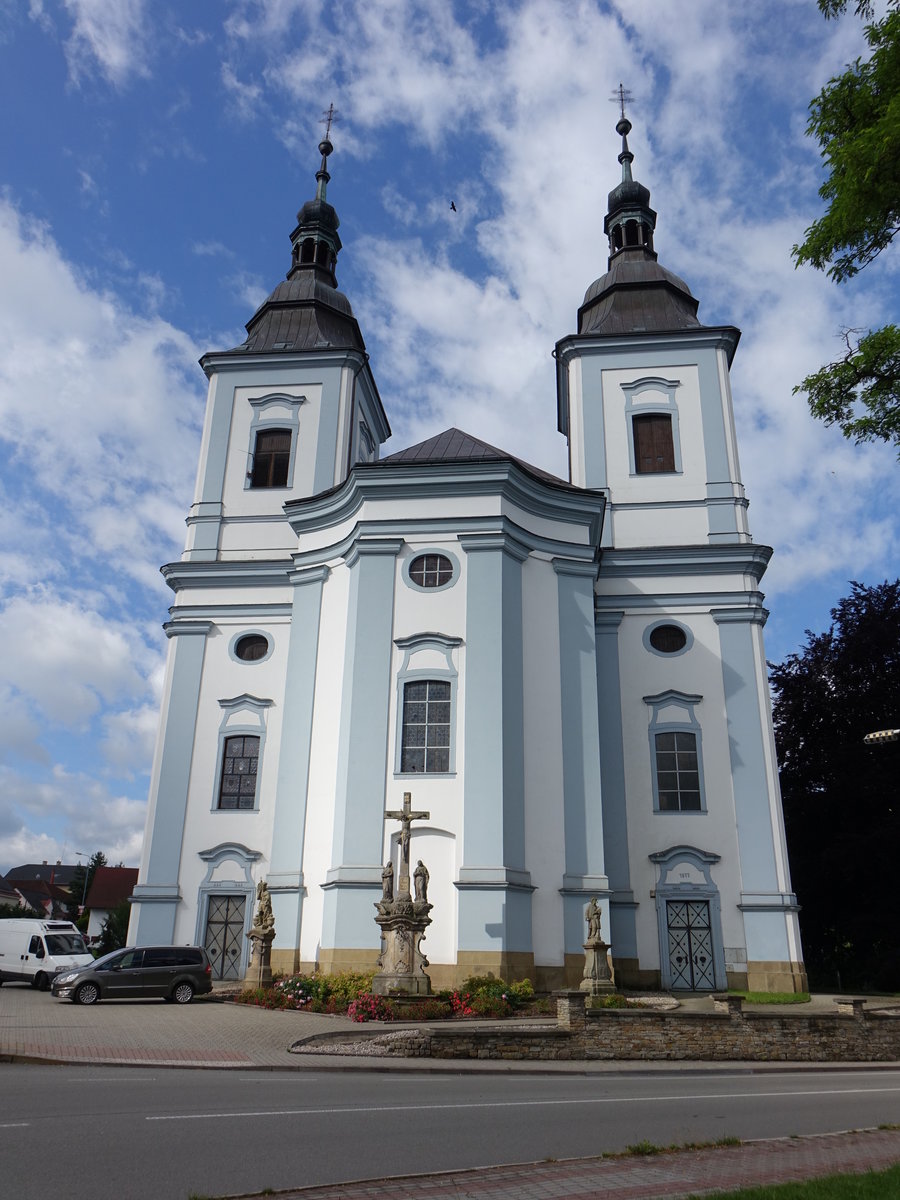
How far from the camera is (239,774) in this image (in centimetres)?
2362

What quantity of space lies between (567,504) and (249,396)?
10.4 metres

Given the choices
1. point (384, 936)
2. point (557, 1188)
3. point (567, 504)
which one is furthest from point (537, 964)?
point (557, 1188)

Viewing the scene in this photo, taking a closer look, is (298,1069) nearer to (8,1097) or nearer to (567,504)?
(8,1097)

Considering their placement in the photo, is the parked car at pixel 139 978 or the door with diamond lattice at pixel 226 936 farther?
the door with diamond lattice at pixel 226 936

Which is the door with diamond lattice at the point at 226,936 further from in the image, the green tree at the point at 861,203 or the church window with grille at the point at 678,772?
the green tree at the point at 861,203

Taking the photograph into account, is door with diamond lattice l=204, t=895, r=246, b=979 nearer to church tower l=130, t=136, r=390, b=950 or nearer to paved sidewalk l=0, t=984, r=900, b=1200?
church tower l=130, t=136, r=390, b=950

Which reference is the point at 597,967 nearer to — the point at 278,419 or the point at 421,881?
the point at 421,881

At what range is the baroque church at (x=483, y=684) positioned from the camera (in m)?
19.3

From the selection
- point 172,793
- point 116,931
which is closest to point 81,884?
point 116,931

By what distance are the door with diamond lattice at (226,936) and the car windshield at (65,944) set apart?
14.7 ft

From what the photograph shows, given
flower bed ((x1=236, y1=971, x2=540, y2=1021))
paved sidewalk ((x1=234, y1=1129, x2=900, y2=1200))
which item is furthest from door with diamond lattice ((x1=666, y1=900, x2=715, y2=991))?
paved sidewalk ((x1=234, y1=1129, x2=900, y2=1200))

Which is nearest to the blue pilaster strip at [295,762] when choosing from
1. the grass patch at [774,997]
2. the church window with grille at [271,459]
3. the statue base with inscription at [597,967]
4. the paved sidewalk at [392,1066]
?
the paved sidewalk at [392,1066]

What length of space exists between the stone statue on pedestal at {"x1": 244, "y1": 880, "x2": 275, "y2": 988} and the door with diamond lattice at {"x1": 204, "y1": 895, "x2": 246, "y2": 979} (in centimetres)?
272

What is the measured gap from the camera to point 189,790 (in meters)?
23.4
